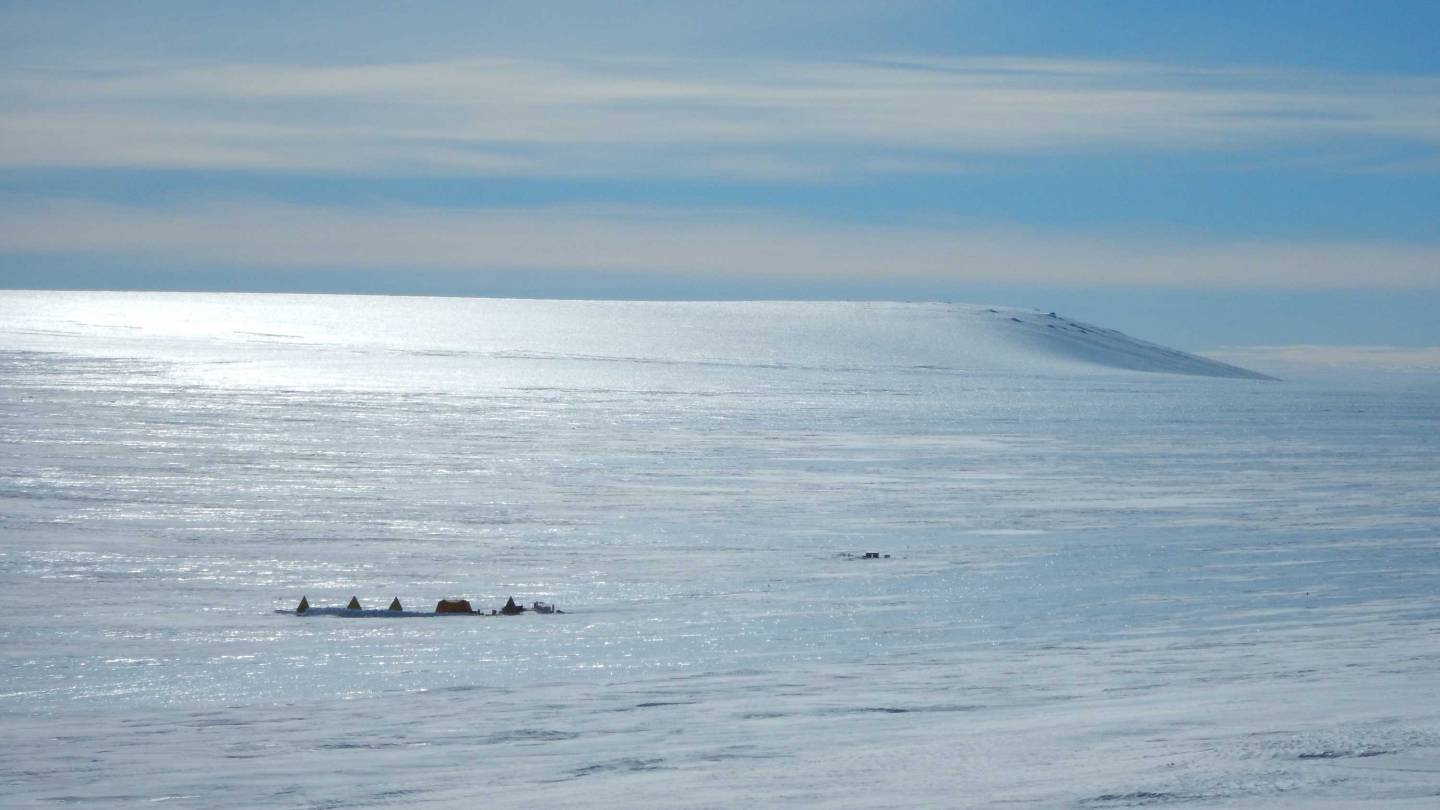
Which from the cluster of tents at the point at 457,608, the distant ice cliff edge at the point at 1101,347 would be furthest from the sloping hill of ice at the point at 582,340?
the cluster of tents at the point at 457,608

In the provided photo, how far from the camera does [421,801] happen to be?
4328 millimetres

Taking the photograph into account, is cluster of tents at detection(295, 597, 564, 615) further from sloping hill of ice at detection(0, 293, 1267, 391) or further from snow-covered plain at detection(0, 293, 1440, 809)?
sloping hill of ice at detection(0, 293, 1267, 391)

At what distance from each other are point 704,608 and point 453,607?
1.24 metres

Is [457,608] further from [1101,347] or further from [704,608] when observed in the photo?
[1101,347]

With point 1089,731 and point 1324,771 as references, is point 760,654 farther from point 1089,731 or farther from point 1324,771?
point 1324,771

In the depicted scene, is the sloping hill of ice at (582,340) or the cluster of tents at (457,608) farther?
the sloping hill of ice at (582,340)

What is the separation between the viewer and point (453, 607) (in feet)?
25.5

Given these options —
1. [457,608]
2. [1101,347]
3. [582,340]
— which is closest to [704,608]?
[457,608]

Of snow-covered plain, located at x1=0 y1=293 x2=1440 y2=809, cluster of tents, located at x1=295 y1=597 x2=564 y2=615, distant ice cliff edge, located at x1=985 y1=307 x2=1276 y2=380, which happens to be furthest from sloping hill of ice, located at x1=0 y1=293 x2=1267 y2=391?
cluster of tents, located at x1=295 y1=597 x2=564 y2=615

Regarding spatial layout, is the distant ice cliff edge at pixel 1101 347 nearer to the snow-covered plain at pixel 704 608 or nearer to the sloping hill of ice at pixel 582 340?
the sloping hill of ice at pixel 582 340

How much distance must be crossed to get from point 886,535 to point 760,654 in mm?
4213

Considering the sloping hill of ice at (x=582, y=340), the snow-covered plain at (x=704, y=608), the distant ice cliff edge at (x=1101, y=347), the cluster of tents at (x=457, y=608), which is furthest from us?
the distant ice cliff edge at (x=1101, y=347)

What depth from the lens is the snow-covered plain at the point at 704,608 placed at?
4570mm

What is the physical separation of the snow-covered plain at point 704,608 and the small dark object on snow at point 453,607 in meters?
0.12
